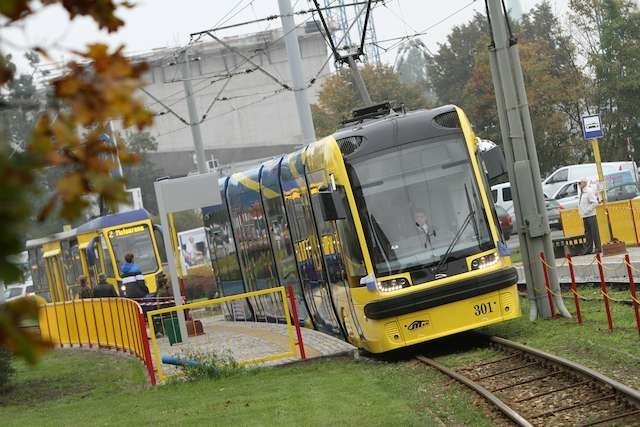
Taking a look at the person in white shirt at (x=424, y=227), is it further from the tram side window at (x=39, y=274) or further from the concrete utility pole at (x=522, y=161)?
the tram side window at (x=39, y=274)

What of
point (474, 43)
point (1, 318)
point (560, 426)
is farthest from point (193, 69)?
point (1, 318)

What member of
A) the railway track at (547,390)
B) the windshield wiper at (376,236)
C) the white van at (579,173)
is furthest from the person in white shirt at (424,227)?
the white van at (579,173)

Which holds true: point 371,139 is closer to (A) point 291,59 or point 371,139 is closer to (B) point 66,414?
(B) point 66,414

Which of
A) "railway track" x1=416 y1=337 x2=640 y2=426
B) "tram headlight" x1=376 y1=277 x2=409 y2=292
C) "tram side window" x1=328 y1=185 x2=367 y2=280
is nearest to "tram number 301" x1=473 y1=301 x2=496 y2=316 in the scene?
"railway track" x1=416 y1=337 x2=640 y2=426

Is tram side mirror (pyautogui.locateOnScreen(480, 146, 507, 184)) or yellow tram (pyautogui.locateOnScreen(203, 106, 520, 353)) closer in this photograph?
yellow tram (pyautogui.locateOnScreen(203, 106, 520, 353))

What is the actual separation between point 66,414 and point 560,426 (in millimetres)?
6961

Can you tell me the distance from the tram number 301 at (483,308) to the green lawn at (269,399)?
1024mm

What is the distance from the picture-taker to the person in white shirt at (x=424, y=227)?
15.9 meters

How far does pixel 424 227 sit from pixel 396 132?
1.32 m

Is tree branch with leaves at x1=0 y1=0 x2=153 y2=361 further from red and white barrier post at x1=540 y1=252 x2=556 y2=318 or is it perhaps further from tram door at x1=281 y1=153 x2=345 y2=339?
tram door at x1=281 y1=153 x2=345 y2=339

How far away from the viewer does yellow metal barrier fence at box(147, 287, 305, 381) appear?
1742 centimetres

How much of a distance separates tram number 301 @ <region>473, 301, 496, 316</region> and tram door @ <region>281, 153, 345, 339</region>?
3249 mm

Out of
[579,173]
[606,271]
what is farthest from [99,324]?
[579,173]

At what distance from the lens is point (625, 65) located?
53062 mm
